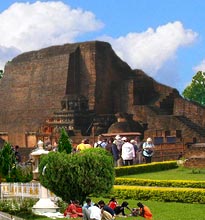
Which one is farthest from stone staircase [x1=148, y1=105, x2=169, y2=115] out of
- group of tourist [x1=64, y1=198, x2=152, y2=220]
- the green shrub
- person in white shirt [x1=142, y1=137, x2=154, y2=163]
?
group of tourist [x1=64, y1=198, x2=152, y2=220]

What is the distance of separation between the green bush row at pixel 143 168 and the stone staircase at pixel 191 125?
540 inches

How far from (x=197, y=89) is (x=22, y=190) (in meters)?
50.9

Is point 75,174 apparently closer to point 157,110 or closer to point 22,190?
point 22,190

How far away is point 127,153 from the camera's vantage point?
20828 millimetres

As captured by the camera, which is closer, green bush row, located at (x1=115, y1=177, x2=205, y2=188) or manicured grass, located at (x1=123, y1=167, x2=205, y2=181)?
green bush row, located at (x1=115, y1=177, x2=205, y2=188)

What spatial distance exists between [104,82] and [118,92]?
3.93ft

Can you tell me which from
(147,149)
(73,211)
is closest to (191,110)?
(147,149)

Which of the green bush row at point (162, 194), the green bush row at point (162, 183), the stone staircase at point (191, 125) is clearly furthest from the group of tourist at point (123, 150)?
the stone staircase at point (191, 125)

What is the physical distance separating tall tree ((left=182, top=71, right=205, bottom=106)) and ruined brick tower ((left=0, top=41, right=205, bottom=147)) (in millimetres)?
19311

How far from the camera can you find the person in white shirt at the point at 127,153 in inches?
796

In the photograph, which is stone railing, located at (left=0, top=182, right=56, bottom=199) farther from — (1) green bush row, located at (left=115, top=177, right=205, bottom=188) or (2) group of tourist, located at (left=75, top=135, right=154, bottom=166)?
(2) group of tourist, located at (left=75, top=135, right=154, bottom=166)

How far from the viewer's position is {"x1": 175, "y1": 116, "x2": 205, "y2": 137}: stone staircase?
36.8m

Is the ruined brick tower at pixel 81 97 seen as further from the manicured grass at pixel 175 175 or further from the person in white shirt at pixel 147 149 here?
the manicured grass at pixel 175 175

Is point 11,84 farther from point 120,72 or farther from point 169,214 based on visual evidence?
point 169,214
